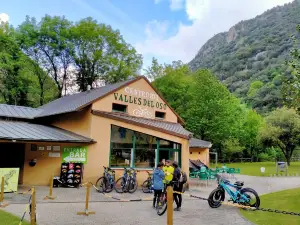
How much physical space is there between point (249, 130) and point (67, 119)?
112 ft

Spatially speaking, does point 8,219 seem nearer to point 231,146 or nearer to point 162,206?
point 162,206

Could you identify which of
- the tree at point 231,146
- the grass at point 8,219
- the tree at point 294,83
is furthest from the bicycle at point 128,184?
the tree at point 231,146

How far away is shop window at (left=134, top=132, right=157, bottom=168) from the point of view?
1634 centimetres

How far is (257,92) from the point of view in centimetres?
7438

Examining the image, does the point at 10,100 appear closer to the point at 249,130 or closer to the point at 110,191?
the point at 110,191

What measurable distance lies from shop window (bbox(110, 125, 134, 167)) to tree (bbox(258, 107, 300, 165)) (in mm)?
24733

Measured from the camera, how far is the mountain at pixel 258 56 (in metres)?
73.7

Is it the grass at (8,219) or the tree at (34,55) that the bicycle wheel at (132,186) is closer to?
the grass at (8,219)

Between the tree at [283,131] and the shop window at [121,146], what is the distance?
2473 cm

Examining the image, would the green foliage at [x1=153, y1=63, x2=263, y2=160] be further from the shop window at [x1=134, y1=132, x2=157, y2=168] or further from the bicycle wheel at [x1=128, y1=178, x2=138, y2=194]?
the bicycle wheel at [x1=128, y1=178, x2=138, y2=194]

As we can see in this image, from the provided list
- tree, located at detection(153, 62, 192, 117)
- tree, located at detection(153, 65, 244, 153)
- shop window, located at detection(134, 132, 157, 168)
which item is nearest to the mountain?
tree, located at detection(153, 65, 244, 153)

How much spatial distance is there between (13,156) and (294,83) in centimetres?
1424

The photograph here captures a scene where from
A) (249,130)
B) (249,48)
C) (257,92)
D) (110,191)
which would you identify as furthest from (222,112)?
(249,48)

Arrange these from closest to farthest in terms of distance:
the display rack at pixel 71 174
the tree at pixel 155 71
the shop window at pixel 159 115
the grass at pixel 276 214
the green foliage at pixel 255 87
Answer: the grass at pixel 276 214
the display rack at pixel 71 174
the shop window at pixel 159 115
the tree at pixel 155 71
the green foliage at pixel 255 87
